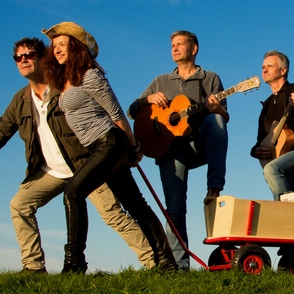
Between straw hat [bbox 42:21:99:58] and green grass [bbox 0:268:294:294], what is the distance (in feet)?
7.46

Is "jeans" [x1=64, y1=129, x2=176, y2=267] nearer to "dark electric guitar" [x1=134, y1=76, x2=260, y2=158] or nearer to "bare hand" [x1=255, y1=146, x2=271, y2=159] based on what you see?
"dark electric guitar" [x1=134, y1=76, x2=260, y2=158]

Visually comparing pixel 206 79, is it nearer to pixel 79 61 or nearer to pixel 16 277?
pixel 79 61

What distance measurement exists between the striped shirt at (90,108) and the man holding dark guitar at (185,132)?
161 cm

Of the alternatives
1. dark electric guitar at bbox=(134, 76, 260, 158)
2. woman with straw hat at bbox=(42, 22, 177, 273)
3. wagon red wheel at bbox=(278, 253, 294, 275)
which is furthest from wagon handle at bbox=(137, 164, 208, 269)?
wagon red wheel at bbox=(278, 253, 294, 275)

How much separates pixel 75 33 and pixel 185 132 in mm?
2001

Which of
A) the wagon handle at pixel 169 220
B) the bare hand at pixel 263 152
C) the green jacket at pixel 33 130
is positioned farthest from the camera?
the bare hand at pixel 263 152

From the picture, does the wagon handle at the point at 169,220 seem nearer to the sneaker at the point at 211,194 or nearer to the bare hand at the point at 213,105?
the sneaker at the point at 211,194

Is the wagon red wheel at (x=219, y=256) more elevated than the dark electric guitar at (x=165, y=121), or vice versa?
the dark electric guitar at (x=165, y=121)

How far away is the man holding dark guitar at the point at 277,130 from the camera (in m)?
8.17

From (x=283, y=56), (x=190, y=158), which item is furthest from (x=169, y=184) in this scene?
(x=283, y=56)

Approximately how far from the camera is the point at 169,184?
8.42 metres

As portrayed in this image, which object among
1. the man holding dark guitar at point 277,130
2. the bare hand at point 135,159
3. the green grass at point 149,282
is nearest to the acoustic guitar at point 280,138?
the man holding dark guitar at point 277,130

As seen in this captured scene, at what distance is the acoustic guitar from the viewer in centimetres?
838

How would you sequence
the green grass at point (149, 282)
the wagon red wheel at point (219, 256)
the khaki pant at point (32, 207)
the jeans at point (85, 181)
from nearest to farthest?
the green grass at point (149, 282) < the jeans at point (85, 181) < the khaki pant at point (32, 207) < the wagon red wheel at point (219, 256)
